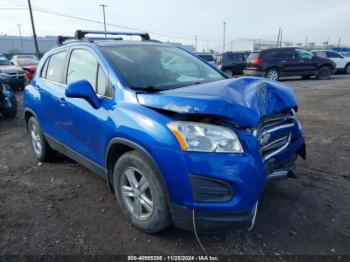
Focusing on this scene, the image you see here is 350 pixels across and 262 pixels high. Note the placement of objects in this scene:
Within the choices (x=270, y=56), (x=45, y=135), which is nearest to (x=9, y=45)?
(x=270, y=56)

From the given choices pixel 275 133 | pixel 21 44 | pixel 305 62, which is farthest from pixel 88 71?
pixel 21 44

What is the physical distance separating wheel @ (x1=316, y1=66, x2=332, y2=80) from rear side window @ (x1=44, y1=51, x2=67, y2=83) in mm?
17338

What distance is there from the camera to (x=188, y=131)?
2.58 metres

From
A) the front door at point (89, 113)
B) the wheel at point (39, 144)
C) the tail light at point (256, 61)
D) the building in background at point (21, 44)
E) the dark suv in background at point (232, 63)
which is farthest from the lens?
the building in background at point (21, 44)

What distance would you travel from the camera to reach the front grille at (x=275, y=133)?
9.68 feet

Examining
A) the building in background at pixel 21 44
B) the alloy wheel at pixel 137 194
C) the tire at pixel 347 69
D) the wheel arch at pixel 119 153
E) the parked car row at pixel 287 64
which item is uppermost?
the wheel arch at pixel 119 153

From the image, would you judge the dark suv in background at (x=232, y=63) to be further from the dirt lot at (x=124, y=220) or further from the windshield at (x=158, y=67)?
the windshield at (x=158, y=67)

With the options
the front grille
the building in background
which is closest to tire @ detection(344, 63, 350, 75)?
the front grille

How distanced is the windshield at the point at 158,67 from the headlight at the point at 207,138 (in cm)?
84

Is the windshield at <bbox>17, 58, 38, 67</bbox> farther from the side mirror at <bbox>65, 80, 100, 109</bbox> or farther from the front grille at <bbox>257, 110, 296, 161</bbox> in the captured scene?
the front grille at <bbox>257, 110, 296, 161</bbox>

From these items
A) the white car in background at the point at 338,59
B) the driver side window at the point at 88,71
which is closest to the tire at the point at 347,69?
the white car in background at the point at 338,59

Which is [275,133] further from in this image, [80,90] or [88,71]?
[88,71]

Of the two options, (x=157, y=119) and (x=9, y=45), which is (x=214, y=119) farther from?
(x=9, y=45)

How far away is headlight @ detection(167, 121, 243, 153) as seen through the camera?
2.54 metres
